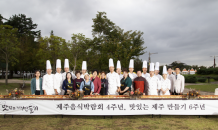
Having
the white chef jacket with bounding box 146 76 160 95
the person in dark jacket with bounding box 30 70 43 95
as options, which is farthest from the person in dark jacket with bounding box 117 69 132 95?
the person in dark jacket with bounding box 30 70 43 95

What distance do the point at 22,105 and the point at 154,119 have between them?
4.75 meters

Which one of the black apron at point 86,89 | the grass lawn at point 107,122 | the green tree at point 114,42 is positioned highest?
the green tree at point 114,42

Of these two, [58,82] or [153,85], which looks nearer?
[153,85]

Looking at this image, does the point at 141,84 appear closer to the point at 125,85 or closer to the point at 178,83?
the point at 125,85

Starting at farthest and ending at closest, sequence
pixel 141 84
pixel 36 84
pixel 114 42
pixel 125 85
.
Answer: pixel 114 42 < pixel 36 84 < pixel 125 85 < pixel 141 84

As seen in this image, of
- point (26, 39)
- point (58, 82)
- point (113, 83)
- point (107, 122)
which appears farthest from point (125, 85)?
point (26, 39)

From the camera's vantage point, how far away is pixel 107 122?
216 inches

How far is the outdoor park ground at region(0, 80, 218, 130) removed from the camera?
5035 millimetres

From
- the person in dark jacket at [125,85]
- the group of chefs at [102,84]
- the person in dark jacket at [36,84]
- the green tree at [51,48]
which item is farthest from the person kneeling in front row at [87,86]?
the green tree at [51,48]

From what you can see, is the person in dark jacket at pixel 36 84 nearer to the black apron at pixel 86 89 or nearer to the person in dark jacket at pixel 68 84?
the person in dark jacket at pixel 68 84

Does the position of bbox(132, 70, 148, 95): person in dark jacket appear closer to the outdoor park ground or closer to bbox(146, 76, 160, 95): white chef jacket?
bbox(146, 76, 160, 95): white chef jacket

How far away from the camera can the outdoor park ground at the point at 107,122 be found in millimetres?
5035

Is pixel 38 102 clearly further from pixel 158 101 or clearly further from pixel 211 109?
pixel 211 109

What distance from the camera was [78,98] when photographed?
19.1 ft
